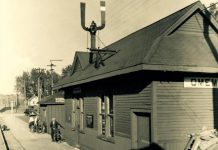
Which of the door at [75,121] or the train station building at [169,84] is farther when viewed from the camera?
the door at [75,121]

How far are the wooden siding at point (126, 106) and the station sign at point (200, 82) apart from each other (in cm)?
130

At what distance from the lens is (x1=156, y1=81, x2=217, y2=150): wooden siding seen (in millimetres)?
11172

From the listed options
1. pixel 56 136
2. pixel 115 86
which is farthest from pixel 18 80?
pixel 115 86

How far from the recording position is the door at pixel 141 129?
11.7 m

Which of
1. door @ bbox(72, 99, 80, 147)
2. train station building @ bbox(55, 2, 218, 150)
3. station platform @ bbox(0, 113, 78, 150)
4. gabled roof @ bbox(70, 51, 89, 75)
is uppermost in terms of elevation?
gabled roof @ bbox(70, 51, 89, 75)

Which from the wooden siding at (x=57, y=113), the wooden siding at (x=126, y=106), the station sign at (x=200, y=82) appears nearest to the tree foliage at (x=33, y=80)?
the wooden siding at (x=57, y=113)

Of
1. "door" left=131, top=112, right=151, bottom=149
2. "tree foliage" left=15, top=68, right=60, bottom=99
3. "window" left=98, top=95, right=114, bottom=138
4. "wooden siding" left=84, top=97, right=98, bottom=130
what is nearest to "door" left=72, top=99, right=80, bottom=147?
"wooden siding" left=84, top=97, right=98, bottom=130

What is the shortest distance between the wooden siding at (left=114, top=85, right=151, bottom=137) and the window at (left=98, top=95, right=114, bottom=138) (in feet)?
3.58

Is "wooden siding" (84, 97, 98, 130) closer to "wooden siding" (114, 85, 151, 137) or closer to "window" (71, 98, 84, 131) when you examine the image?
"window" (71, 98, 84, 131)

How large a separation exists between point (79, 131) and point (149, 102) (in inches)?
391

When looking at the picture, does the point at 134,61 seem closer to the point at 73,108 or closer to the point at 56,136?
the point at 73,108

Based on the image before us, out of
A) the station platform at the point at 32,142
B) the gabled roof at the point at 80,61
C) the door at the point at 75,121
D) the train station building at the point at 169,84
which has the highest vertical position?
the gabled roof at the point at 80,61

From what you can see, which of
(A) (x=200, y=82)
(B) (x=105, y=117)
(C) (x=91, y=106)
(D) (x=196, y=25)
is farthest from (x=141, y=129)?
(C) (x=91, y=106)

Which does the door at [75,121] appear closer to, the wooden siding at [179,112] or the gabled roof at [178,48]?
the gabled roof at [178,48]
